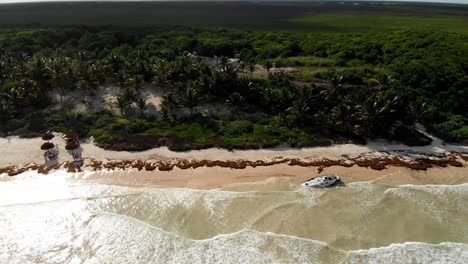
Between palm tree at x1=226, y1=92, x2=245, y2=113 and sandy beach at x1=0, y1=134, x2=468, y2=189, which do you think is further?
palm tree at x1=226, y1=92, x2=245, y2=113

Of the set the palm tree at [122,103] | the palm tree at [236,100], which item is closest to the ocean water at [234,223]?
the palm tree at [122,103]

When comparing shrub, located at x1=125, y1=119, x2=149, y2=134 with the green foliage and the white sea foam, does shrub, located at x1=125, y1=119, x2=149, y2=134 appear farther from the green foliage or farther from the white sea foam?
the green foliage

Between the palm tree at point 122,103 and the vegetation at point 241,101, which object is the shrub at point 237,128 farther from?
the palm tree at point 122,103

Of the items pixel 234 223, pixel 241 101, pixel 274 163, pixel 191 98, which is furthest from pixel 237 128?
pixel 234 223

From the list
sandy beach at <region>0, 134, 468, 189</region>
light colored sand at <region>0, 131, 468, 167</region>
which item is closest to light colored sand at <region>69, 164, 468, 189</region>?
sandy beach at <region>0, 134, 468, 189</region>

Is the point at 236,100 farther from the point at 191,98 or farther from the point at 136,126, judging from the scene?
the point at 136,126

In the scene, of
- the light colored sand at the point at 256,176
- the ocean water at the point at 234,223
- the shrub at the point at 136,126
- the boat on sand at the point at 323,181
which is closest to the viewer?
the ocean water at the point at 234,223
